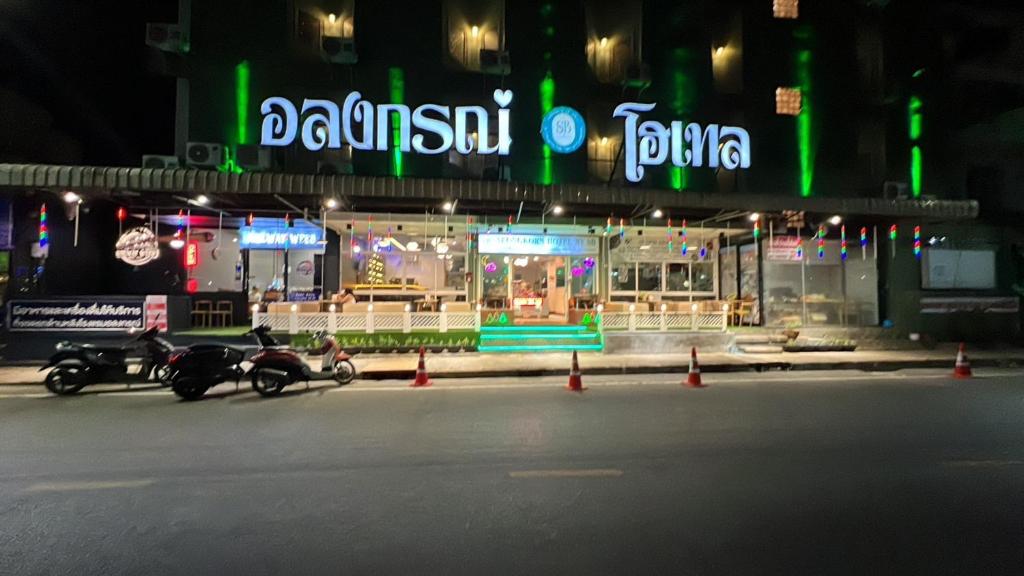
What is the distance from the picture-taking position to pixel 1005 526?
402cm

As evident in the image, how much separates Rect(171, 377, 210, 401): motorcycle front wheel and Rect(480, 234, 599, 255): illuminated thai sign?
1069cm

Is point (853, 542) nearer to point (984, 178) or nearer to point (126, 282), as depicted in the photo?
point (126, 282)

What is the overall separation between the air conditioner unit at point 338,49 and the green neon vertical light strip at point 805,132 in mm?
16031

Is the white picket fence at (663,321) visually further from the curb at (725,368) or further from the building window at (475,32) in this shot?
the building window at (475,32)

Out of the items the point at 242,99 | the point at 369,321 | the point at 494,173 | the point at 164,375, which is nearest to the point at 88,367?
the point at 164,375

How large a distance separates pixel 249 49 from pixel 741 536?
63.0 feet

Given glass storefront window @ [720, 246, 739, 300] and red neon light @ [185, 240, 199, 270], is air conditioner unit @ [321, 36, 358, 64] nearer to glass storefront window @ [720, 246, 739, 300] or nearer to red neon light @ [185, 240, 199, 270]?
red neon light @ [185, 240, 199, 270]

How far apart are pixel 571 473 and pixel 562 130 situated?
14.1m

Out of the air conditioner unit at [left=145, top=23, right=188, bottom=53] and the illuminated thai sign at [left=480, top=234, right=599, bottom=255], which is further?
the illuminated thai sign at [left=480, top=234, right=599, bottom=255]

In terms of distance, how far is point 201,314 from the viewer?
1725 cm

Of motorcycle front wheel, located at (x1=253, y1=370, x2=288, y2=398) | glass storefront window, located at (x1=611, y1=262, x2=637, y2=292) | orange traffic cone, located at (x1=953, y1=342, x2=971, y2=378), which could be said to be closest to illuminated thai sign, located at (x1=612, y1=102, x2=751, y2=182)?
glass storefront window, located at (x1=611, y1=262, x2=637, y2=292)

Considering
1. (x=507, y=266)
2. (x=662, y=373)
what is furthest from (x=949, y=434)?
(x=507, y=266)

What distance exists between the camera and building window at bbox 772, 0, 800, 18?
1952 cm

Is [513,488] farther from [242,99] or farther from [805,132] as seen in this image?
[805,132]
